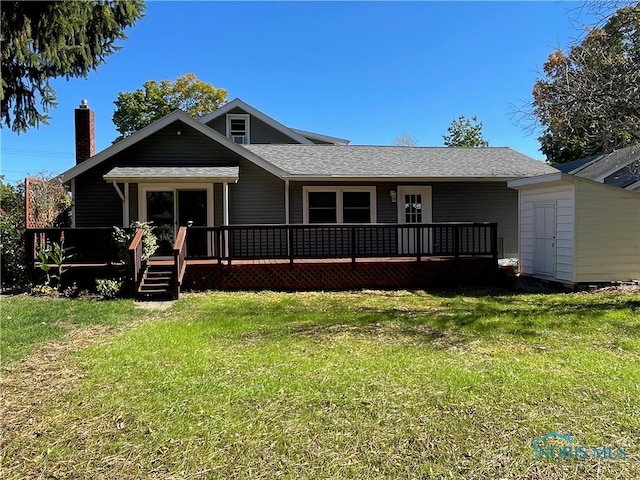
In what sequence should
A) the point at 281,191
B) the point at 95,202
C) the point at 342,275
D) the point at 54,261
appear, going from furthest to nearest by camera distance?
the point at 281,191
the point at 95,202
the point at 342,275
the point at 54,261

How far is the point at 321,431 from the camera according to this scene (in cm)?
300

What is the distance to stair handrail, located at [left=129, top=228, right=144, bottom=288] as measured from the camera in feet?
27.8

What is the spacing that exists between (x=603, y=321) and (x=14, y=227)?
11828mm

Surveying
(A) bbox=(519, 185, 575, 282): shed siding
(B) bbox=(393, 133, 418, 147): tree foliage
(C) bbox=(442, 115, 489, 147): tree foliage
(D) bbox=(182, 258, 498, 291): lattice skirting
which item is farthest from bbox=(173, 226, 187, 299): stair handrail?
(B) bbox=(393, 133, 418, 147): tree foliage

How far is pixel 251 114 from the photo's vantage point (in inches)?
649

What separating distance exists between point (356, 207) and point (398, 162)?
2442 millimetres

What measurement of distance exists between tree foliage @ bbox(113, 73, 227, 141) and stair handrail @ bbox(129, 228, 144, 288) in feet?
106

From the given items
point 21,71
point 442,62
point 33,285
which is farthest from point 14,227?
point 442,62

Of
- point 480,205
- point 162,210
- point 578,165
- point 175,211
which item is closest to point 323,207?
point 175,211

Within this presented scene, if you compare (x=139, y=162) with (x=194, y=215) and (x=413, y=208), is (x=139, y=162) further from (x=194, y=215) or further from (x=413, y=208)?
(x=413, y=208)

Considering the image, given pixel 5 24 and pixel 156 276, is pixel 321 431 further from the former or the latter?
pixel 5 24

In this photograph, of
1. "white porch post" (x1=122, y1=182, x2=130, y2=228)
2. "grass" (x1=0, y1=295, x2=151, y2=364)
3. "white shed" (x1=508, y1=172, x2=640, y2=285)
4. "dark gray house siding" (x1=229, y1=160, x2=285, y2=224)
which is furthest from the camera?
"dark gray house siding" (x1=229, y1=160, x2=285, y2=224)

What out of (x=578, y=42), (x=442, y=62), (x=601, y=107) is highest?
(x=442, y=62)

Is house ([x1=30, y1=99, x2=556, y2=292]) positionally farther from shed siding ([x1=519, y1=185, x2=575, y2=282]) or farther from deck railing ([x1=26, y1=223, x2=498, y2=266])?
shed siding ([x1=519, y1=185, x2=575, y2=282])
